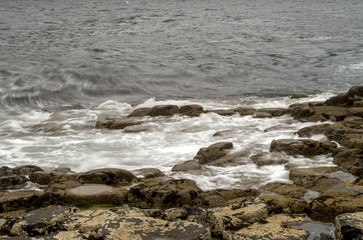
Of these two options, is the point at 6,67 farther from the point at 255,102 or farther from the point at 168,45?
the point at 255,102

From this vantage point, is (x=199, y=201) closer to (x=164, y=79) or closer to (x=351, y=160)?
(x=351, y=160)

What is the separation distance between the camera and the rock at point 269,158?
695 cm

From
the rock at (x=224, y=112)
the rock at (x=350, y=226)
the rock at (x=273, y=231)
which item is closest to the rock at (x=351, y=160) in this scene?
A: the rock at (x=273, y=231)

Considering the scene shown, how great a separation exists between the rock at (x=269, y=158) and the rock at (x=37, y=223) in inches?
145

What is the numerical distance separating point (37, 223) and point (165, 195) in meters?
1.69

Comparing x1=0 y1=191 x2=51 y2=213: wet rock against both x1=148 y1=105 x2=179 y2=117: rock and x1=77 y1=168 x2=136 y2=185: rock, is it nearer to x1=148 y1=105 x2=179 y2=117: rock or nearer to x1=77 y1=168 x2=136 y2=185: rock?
x1=77 y1=168 x2=136 y2=185: rock

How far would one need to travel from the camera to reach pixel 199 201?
208 inches

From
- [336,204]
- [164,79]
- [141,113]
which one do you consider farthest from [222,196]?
[164,79]

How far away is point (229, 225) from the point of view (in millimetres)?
3926

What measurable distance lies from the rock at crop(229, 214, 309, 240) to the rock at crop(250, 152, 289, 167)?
292 centimetres

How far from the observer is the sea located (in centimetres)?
838

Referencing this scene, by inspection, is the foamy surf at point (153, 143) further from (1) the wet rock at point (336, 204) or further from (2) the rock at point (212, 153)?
(1) the wet rock at point (336, 204)

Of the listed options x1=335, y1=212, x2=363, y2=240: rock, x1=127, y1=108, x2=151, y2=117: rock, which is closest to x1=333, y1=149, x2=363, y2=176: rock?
x1=335, y1=212, x2=363, y2=240: rock

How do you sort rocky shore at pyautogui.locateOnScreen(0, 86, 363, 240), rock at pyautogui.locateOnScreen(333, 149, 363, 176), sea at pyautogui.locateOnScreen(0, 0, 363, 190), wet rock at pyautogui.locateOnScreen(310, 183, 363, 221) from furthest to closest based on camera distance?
1. sea at pyautogui.locateOnScreen(0, 0, 363, 190)
2. rock at pyautogui.locateOnScreen(333, 149, 363, 176)
3. wet rock at pyautogui.locateOnScreen(310, 183, 363, 221)
4. rocky shore at pyautogui.locateOnScreen(0, 86, 363, 240)
